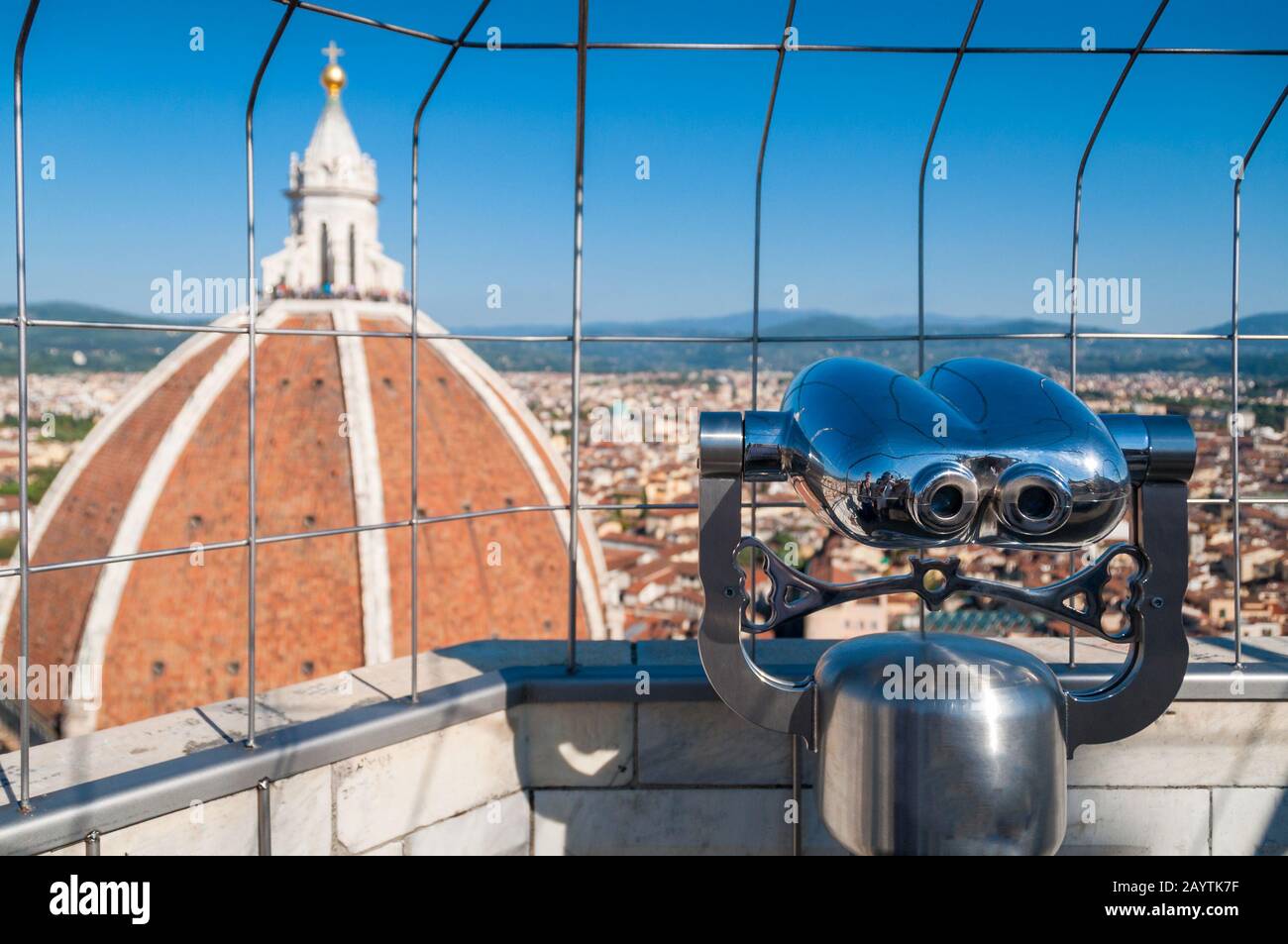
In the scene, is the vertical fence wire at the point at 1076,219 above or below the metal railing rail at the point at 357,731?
above

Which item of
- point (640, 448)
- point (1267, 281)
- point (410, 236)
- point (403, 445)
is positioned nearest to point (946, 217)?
point (1267, 281)

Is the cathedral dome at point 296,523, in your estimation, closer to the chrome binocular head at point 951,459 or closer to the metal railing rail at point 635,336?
the metal railing rail at point 635,336

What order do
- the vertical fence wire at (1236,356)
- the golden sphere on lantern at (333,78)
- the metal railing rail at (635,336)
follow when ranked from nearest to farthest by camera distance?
the metal railing rail at (635,336)
the vertical fence wire at (1236,356)
the golden sphere on lantern at (333,78)

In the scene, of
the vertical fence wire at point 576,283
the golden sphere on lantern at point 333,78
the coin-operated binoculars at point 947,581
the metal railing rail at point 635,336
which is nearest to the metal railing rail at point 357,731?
the metal railing rail at point 635,336

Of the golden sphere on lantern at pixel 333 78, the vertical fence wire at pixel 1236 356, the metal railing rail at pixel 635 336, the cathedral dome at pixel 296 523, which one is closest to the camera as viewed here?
the metal railing rail at pixel 635 336

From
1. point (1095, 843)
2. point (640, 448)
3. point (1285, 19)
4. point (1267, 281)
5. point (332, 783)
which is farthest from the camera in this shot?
point (640, 448)

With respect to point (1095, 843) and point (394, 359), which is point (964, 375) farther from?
point (394, 359)

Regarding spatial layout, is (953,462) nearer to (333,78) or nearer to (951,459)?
(951,459)
